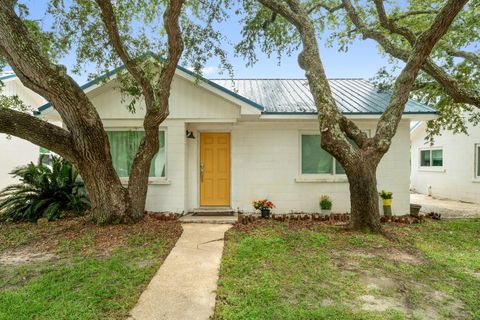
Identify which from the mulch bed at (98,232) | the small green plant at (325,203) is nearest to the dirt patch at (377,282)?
the mulch bed at (98,232)

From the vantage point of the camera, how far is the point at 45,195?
7.57m

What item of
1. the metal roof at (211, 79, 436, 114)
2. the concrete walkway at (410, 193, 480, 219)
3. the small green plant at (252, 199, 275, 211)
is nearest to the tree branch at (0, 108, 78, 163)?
the metal roof at (211, 79, 436, 114)

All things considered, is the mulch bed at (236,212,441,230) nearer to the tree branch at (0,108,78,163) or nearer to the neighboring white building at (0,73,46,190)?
the tree branch at (0,108,78,163)

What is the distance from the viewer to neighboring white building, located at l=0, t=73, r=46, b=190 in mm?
11211

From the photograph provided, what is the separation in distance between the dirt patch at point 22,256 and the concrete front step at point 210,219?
2996mm

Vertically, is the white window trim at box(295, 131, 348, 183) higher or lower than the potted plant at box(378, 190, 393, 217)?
higher

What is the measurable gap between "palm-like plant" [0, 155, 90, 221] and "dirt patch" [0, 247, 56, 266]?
2173 mm

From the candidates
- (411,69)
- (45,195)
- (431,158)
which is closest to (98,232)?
(45,195)

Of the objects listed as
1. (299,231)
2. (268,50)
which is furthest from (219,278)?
(268,50)

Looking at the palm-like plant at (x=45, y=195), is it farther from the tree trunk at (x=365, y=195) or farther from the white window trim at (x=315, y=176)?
the tree trunk at (x=365, y=195)

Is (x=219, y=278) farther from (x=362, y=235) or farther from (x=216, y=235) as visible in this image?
(x=362, y=235)

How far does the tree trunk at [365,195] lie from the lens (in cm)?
580

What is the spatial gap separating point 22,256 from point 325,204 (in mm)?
Answer: 6887

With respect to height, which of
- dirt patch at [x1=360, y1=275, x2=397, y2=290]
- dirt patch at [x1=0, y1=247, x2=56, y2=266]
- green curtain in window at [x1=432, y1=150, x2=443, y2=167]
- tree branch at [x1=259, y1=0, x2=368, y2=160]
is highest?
tree branch at [x1=259, y1=0, x2=368, y2=160]
